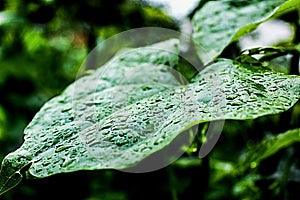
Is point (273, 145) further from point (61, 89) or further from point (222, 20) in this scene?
point (61, 89)

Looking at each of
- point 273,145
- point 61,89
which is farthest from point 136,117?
point 61,89

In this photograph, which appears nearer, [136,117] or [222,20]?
[136,117]

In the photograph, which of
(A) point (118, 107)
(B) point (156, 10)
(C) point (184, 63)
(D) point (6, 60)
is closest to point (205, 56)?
(C) point (184, 63)

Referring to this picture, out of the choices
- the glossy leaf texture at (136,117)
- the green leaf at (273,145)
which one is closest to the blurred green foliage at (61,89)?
the green leaf at (273,145)

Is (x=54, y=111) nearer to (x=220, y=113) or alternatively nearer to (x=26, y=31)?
(x=220, y=113)

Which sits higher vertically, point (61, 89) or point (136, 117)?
point (61, 89)
